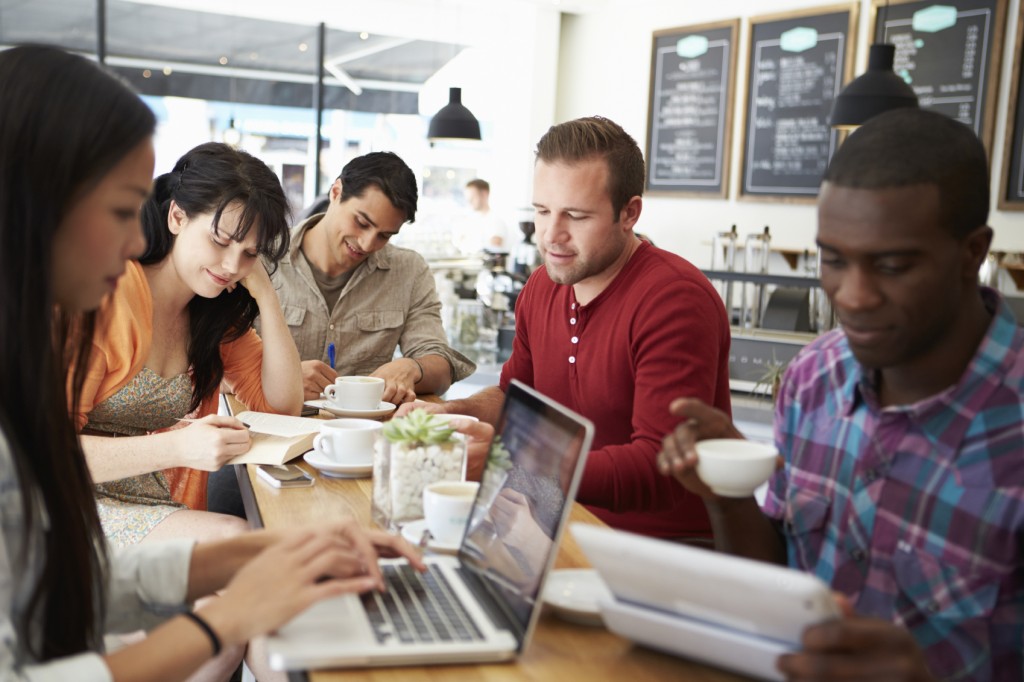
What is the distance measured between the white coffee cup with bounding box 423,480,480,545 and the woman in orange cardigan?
0.56m

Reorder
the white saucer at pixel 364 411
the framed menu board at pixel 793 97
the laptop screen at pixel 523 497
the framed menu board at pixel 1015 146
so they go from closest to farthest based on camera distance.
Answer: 1. the laptop screen at pixel 523 497
2. the white saucer at pixel 364 411
3. the framed menu board at pixel 1015 146
4. the framed menu board at pixel 793 97

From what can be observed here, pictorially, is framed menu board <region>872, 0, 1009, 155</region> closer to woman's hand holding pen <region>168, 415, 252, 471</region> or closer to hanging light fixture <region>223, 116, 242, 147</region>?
hanging light fixture <region>223, 116, 242, 147</region>

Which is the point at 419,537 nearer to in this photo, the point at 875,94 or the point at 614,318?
the point at 614,318

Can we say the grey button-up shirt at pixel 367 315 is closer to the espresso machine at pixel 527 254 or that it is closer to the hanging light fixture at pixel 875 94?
the hanging light fixture at pixel 875 94

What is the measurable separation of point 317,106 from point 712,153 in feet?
9.61

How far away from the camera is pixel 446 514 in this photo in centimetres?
139

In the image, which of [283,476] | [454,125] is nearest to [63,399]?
[283,476]

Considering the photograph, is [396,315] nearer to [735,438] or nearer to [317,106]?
[735,438]

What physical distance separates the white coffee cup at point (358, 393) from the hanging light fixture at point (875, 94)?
2770 millimetres

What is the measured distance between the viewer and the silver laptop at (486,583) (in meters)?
1.05

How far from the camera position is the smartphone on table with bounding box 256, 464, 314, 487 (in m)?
1.72

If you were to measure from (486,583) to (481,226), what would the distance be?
6375 millimetres

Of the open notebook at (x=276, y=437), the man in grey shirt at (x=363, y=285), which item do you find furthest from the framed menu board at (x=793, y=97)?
the open notebook at (x=276, y=437)

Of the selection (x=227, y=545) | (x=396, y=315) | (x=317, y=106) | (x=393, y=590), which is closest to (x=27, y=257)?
(x=227, y=545)
